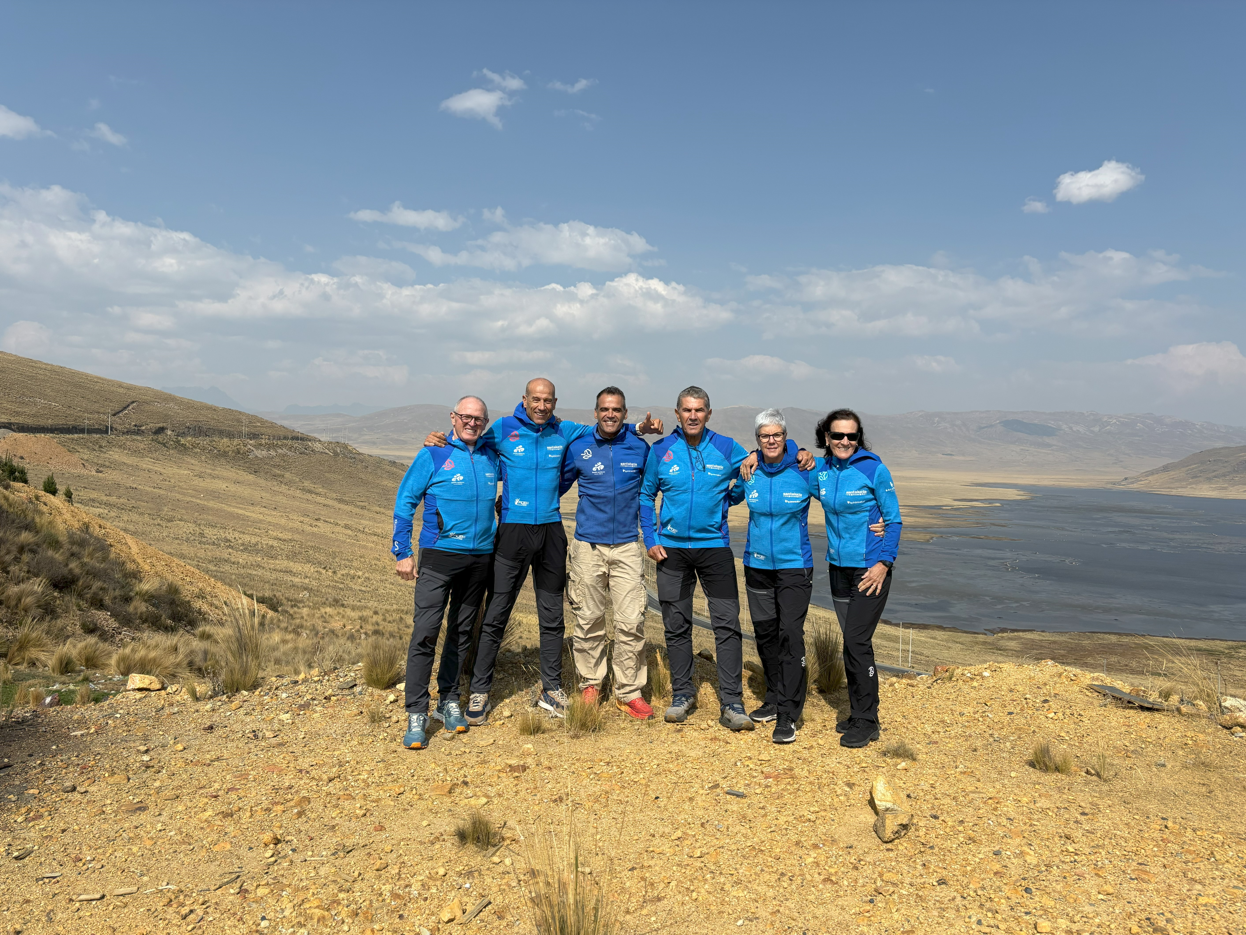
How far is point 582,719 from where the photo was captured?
4.85 meters

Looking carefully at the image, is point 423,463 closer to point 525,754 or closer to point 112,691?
point 525,754

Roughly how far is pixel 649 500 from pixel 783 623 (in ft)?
4.10

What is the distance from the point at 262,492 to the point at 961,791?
140 ft

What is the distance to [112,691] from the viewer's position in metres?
5.51

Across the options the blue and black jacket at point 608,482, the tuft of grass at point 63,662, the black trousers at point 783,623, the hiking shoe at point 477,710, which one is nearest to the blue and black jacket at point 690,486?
the blue and black jacket at point 608,482

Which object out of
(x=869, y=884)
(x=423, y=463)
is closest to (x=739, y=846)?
(x=869, y=884)

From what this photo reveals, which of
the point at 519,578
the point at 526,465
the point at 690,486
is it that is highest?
the point at 526,465

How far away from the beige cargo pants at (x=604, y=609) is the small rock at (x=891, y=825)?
6.98ft

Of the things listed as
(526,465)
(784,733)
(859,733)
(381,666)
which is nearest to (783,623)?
(784,733)

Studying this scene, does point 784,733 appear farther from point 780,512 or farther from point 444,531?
point 444,531

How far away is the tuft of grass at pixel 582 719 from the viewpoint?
15.8 ft

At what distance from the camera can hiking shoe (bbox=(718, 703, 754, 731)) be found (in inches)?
191

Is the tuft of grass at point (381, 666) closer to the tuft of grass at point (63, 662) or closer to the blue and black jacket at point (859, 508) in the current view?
the tuft of grass at point (63, 662)

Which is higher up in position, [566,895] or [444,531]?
[444,531]
